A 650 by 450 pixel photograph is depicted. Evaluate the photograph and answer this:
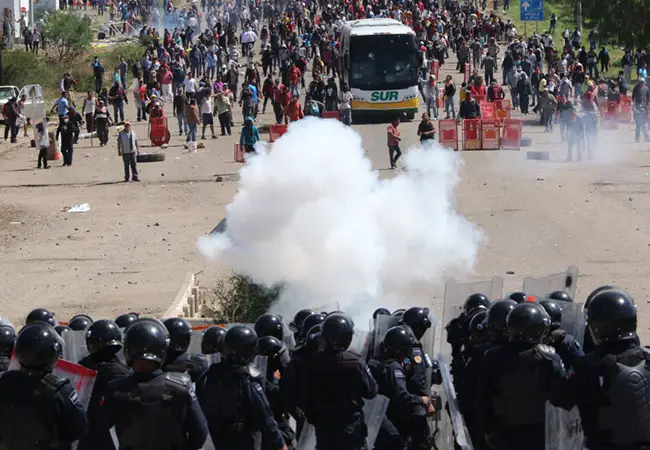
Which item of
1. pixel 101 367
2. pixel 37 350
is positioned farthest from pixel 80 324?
pixel 37 350

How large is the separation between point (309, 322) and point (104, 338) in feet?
6.92

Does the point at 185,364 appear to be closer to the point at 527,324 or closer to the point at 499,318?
the point at 499,318

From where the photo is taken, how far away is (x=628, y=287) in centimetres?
1620

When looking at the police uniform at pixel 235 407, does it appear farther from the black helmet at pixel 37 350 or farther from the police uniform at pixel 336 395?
the black helmet at pixel 37 350

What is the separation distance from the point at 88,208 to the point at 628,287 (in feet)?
37.9

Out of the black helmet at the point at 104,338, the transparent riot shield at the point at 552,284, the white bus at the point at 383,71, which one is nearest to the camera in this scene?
the black helmet at the point at 104,338

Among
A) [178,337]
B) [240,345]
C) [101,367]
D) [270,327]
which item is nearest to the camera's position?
[240,345]

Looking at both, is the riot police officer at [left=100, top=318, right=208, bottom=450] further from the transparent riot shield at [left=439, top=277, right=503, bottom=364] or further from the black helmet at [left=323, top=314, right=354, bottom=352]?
the transparent riot shield at [left=439, top=277, right=503, bottom=364]

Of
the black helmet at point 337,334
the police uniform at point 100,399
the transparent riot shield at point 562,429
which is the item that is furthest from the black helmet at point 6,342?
the transparent riot shield at point 562,429

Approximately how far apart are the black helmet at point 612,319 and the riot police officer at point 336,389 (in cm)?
145

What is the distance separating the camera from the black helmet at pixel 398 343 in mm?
8180

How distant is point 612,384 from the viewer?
6.30m

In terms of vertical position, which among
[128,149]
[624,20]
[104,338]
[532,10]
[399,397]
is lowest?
[399,397]

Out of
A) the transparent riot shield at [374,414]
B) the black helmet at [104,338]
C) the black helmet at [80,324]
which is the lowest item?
the transparent riot shield at [374,414]
